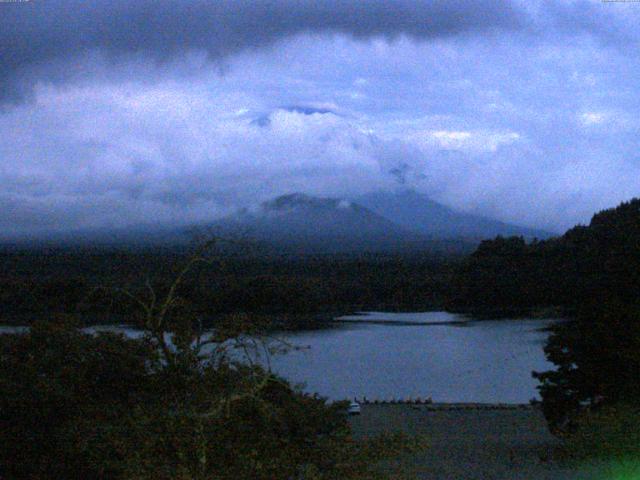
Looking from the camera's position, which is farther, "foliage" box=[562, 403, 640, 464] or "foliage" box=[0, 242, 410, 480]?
"foliage" box=[562, 403, 640, 464]

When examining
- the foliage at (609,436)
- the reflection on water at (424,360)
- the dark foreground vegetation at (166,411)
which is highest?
the dark foreground vegetation at (166,411)

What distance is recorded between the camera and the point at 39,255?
45625 mm

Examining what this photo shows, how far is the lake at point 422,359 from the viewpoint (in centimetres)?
3438

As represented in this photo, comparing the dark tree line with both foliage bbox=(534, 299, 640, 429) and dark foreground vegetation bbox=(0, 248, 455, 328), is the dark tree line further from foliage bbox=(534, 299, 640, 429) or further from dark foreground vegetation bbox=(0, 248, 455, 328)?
dark foreground vegetation bbox=(0, 248, 455, 328)

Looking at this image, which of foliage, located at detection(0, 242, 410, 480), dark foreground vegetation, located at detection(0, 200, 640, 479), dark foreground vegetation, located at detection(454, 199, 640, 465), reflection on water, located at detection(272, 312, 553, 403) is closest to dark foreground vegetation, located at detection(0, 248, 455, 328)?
dark foreground vegetation, located at detection(0, 200, 640, 479)

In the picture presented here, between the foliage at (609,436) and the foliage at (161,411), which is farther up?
the foliage at (161,411)

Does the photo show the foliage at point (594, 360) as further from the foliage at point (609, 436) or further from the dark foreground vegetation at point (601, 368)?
the foliage at point (609, 436)

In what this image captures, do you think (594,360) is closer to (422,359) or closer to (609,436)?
(609,436)

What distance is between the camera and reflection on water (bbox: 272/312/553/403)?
34.4 meters

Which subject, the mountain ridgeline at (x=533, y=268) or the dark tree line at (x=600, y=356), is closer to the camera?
the dark tree line at (x=600, y=356)

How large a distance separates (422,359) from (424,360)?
349mm

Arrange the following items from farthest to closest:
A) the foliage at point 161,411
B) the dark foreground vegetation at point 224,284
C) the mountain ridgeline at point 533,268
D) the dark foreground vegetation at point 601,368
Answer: the mountain ridgeline at point 533,268
the dark foreground vegetation at point 601,368
the dark foreground vegetation at point 224,284
the foliage at point 161,411

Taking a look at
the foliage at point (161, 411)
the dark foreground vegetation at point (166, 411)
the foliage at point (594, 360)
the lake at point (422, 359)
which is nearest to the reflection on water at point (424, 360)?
the lake at point (422, 359)

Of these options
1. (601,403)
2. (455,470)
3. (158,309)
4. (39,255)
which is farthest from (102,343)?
(39,255)
